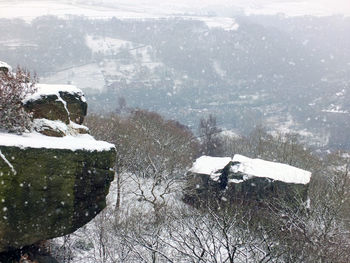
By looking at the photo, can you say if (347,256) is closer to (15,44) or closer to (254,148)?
(254,148)

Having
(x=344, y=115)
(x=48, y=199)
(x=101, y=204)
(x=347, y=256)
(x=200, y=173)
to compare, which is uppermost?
(x=48, y=199)

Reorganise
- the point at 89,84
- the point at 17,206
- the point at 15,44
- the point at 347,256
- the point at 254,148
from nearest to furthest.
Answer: the point at 17,206 < the point at 347,256 < the point at 254,148 < the point at 15,44 < the point at 89,84

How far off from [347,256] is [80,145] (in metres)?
11.1

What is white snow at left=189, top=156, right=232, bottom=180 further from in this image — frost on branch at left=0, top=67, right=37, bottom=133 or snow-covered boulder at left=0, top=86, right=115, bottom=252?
frost on branch at left=0, top=67, right=37, bottom=133

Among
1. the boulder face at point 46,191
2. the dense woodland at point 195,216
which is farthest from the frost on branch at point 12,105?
the dense woodland at point 195,216

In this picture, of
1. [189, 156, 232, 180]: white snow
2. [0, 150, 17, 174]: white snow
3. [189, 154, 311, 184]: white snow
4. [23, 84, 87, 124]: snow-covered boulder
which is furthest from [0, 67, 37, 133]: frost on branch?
[189, 156, 232, 180]: white snow

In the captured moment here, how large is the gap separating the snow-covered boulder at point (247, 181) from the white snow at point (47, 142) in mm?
16186

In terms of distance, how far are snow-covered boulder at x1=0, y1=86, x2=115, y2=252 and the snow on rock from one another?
18.6 m

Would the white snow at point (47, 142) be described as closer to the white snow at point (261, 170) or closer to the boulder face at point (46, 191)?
the boulder face at point (46, 191)

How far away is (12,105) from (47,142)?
1.36 m

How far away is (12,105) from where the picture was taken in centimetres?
858

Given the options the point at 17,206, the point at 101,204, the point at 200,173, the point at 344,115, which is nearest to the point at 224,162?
the point at 200,173

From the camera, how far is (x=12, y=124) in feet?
27.9

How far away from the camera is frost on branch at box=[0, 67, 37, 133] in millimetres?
8453
